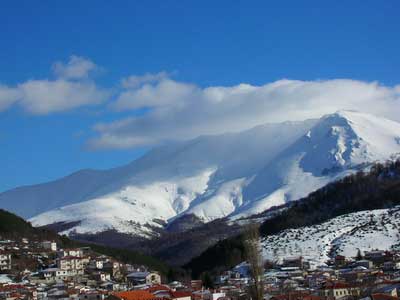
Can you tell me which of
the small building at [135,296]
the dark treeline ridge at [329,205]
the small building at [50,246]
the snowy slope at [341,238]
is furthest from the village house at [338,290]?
the small building at [50,246]

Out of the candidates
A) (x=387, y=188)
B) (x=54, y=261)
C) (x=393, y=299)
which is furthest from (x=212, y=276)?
(x=387, y=188)

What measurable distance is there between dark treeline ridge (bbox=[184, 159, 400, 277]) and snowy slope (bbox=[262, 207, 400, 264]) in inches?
288

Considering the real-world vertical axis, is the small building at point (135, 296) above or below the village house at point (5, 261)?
below

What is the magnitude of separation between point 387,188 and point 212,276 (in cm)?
5827

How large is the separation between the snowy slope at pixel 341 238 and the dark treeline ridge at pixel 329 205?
7323mm

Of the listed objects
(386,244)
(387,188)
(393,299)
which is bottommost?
(393,299)

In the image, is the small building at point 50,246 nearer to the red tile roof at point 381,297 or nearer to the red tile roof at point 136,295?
the red tile roof at point 136,295

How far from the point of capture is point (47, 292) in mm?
83688

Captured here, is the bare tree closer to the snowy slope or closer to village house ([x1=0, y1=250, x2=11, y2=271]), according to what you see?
the snowy slope

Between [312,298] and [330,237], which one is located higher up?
[330,237]

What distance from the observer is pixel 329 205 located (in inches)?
→ 6102

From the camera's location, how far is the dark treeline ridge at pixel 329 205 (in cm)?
12531

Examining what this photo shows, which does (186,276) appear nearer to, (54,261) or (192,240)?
(54,261)

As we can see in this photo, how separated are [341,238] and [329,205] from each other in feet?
139
